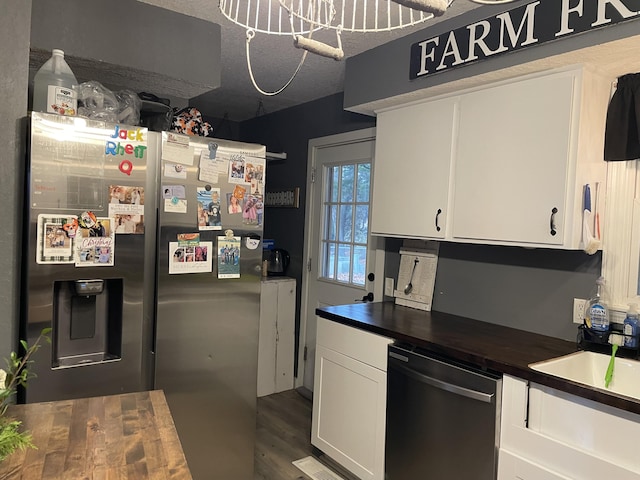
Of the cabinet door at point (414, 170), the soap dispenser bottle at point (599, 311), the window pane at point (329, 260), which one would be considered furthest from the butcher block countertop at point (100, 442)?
the window pane at point (329, 260)

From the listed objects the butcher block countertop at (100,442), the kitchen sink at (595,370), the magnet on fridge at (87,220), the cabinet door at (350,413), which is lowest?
the cabinet door at (350,413)

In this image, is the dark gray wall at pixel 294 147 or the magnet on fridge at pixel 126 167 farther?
the dark gray wall at pixel 294 147

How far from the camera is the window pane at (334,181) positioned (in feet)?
12.0

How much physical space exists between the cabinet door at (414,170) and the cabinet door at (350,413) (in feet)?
2.60

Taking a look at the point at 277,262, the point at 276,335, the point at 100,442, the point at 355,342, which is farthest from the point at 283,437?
the point at 100,442

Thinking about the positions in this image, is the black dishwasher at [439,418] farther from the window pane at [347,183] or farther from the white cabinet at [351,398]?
the window pane at [347,183]

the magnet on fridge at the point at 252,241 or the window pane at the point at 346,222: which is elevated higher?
the window pane at the point at 346,222

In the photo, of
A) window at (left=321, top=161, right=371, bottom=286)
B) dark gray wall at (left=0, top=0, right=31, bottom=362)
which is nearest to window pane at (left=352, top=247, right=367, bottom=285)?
window at (left=321, top=161, right=371, bottom=286)

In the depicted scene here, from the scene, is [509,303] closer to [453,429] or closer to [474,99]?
[453,429]

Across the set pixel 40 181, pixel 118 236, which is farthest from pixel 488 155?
pixel 40 181

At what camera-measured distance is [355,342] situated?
251 cm

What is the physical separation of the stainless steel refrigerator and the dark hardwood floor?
12.2 inches

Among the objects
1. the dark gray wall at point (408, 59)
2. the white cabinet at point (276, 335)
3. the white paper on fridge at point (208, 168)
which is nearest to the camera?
the dark gray wall at point (408, 59)

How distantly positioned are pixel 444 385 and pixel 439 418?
16cm
